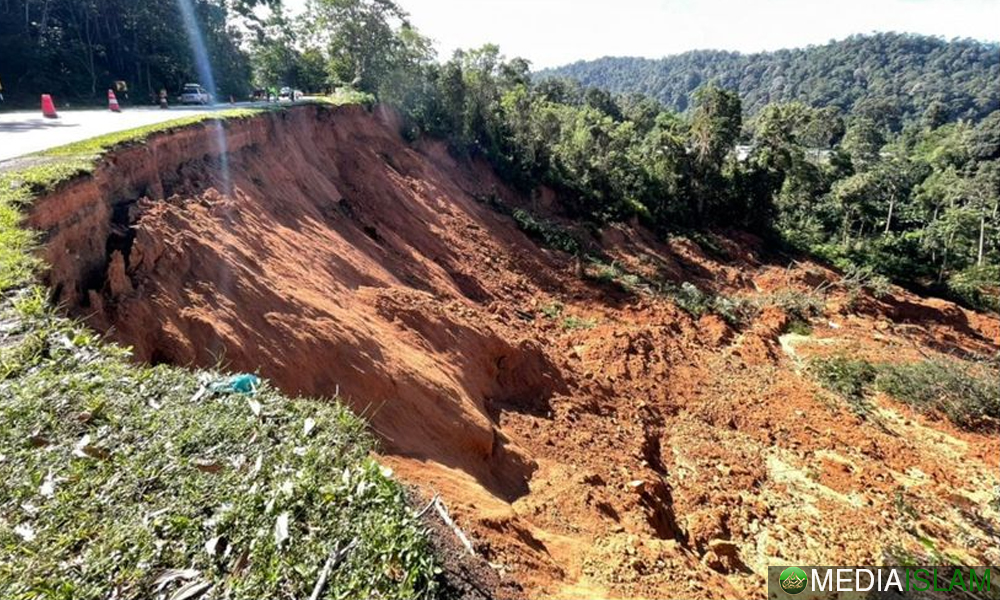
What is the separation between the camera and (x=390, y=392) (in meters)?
8.35

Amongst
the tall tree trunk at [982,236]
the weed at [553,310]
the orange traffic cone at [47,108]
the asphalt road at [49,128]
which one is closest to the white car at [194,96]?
the asphalt road at [49,128]

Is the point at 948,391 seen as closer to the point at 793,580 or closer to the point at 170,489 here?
the point at 793,580

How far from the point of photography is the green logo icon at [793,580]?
7746 mm

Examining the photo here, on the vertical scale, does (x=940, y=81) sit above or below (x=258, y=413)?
above

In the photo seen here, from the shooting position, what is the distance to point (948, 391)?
44.1ft

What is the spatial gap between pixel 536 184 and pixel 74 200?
874 inches

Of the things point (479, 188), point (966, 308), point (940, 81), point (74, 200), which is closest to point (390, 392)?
point (74, 200)

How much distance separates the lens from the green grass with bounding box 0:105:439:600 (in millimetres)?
2893

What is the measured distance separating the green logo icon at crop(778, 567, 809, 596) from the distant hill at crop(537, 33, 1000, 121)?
101 metres

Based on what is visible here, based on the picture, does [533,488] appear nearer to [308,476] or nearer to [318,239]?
[308,476]

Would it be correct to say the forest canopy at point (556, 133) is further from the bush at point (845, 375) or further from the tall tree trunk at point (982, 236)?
the bush at point (845, 375)

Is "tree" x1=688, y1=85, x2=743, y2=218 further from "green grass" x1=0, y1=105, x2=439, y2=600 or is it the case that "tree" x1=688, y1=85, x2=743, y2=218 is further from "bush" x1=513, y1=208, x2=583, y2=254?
"green grass" x1=0, y1=105, x2=439, y2=600

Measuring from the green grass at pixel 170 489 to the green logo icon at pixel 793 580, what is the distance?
279 inches

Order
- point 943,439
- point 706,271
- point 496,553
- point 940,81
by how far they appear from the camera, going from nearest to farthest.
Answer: point 496,553 → point 943,439 → point 706,271 → point 940,81
